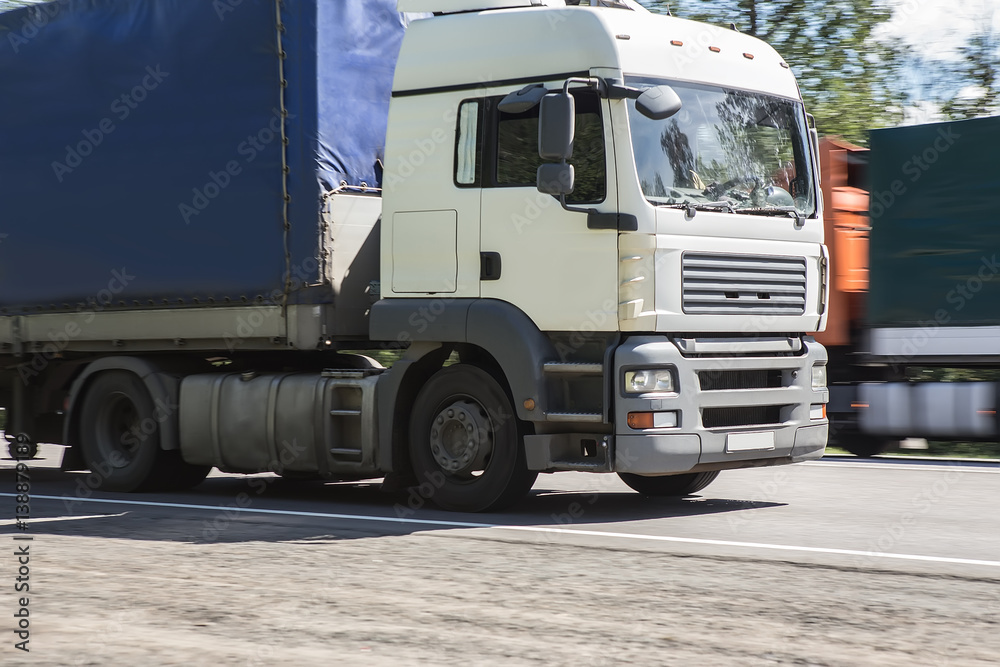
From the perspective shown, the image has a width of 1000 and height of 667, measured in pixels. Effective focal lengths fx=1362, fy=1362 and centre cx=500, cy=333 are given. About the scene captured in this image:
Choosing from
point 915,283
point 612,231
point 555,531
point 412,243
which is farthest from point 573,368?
point 915,283

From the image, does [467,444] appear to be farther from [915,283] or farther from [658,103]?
[915,283]

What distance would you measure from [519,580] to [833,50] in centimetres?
1811

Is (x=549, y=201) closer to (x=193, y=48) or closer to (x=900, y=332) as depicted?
(x=193, y=48)

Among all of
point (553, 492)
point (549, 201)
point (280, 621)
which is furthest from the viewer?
point (553, 492)

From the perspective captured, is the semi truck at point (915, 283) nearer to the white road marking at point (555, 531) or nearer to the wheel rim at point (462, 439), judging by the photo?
the wheel rim at point (462, 439)

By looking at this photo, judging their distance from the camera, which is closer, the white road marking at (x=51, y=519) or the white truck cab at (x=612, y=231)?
the white truck cab at (x=612, y=231)

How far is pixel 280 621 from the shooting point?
5895 millimetres

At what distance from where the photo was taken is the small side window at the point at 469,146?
9406 millimetres

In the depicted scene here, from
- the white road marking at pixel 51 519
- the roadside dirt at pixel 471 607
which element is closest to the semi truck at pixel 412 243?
the white road marking at pixel 51 519

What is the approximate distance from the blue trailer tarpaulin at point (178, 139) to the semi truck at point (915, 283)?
20.2 feet

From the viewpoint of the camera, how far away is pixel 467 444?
952cm

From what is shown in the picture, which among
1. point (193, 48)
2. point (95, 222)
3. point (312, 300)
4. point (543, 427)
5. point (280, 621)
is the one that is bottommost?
point (280, 621)

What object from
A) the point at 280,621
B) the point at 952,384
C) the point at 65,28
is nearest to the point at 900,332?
the point at 952,384

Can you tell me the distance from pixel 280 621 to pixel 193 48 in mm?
6222
